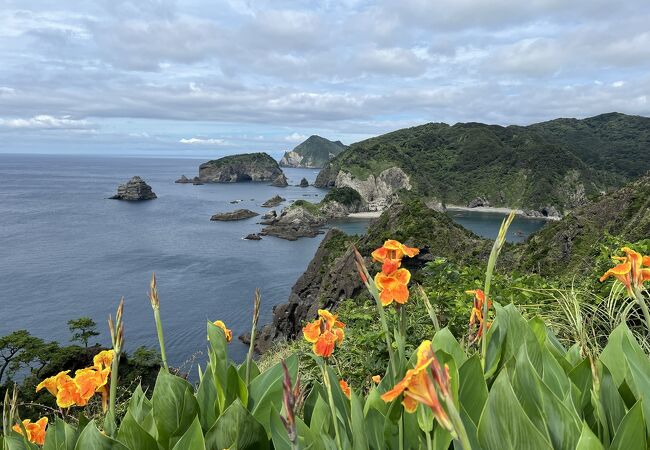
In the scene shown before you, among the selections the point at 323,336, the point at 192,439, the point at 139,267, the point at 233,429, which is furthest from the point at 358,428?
the point at 139,267

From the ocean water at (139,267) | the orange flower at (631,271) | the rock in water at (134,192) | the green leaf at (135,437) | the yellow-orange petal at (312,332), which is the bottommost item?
the ocean water at (139,267)

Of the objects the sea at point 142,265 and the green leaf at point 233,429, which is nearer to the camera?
the green leaf at point 233,429

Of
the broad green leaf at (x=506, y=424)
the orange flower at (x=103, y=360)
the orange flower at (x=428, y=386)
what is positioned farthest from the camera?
the orange flower at (x=103, y=360)

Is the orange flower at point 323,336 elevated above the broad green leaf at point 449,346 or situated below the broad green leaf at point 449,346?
above

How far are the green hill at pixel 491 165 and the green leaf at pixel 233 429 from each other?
342ft

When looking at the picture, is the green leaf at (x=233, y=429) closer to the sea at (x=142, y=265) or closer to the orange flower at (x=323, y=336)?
the orange flower at (x=323, y=336)

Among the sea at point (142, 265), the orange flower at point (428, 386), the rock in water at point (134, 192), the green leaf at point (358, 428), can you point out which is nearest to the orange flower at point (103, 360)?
the green leaf at point (358, 428)

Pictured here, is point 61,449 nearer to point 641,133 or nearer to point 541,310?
point 541,310

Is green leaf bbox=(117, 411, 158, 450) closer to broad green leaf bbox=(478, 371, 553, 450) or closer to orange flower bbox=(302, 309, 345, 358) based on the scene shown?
orange flower bbox=(302, 309, 345, 358)

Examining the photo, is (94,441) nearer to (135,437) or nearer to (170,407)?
(135,437)

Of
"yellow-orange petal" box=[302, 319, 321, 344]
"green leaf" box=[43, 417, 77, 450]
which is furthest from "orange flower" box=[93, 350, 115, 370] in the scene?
"yellow-orange petal" box=[302, 319, 321, 344]

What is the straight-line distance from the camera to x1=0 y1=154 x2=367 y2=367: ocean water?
127 feet

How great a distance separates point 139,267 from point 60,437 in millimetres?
55574

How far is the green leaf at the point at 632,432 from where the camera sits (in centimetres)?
142
